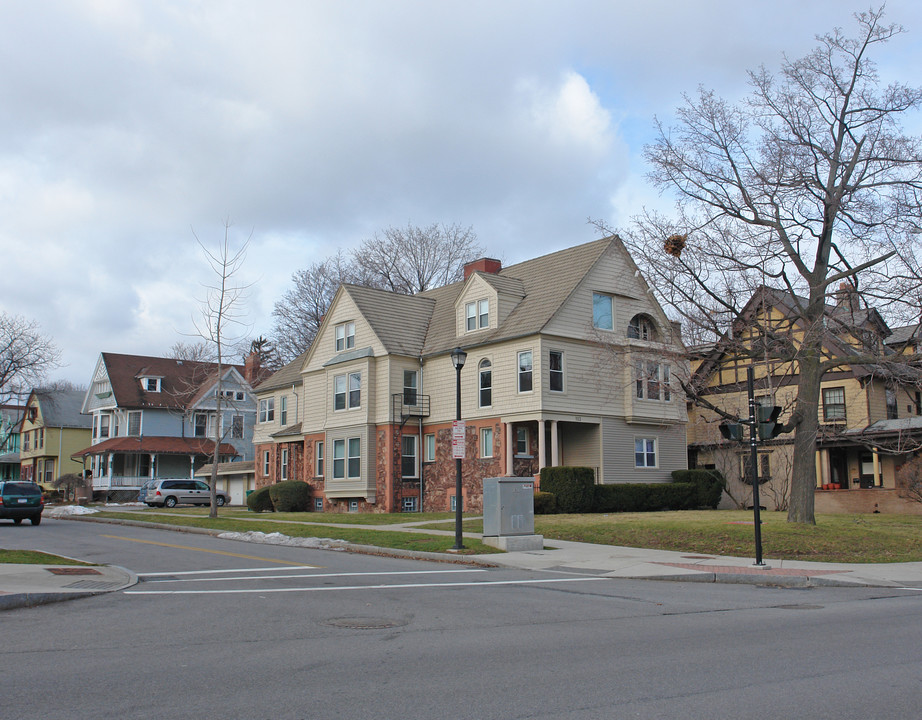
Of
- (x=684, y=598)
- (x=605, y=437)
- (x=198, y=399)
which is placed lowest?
(x=684, y=598)

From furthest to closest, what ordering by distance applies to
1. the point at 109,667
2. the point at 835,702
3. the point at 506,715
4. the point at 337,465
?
the point at 337,465, the point at 109,667, the point at 835,702, the point at 506,715

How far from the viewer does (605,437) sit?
34062mm

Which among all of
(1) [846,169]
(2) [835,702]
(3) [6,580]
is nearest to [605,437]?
(1) [846,169]

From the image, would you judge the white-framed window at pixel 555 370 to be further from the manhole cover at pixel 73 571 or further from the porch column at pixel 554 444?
the manhole cover at pixel 73 571

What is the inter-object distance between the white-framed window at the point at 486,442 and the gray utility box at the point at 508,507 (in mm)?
14165

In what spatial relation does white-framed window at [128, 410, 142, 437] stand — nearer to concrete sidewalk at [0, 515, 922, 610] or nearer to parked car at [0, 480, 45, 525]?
parked car at [0, 480, 45, 525]

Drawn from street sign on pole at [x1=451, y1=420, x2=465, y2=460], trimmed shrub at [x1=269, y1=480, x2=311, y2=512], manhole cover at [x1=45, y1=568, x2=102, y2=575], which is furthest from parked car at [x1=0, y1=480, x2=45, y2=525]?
street sign on pole at [x1=451, y1=420, x2=465, y2=460]

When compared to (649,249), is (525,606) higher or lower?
lower

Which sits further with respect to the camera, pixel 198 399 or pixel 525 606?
pixel 198 399

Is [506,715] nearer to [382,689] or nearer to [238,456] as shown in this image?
[382,689]

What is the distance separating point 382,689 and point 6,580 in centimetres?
854

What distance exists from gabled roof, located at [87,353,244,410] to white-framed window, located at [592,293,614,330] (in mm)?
34885

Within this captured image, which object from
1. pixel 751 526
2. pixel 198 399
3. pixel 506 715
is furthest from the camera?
pixel 198 399

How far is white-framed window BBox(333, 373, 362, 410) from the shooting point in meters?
37.9
